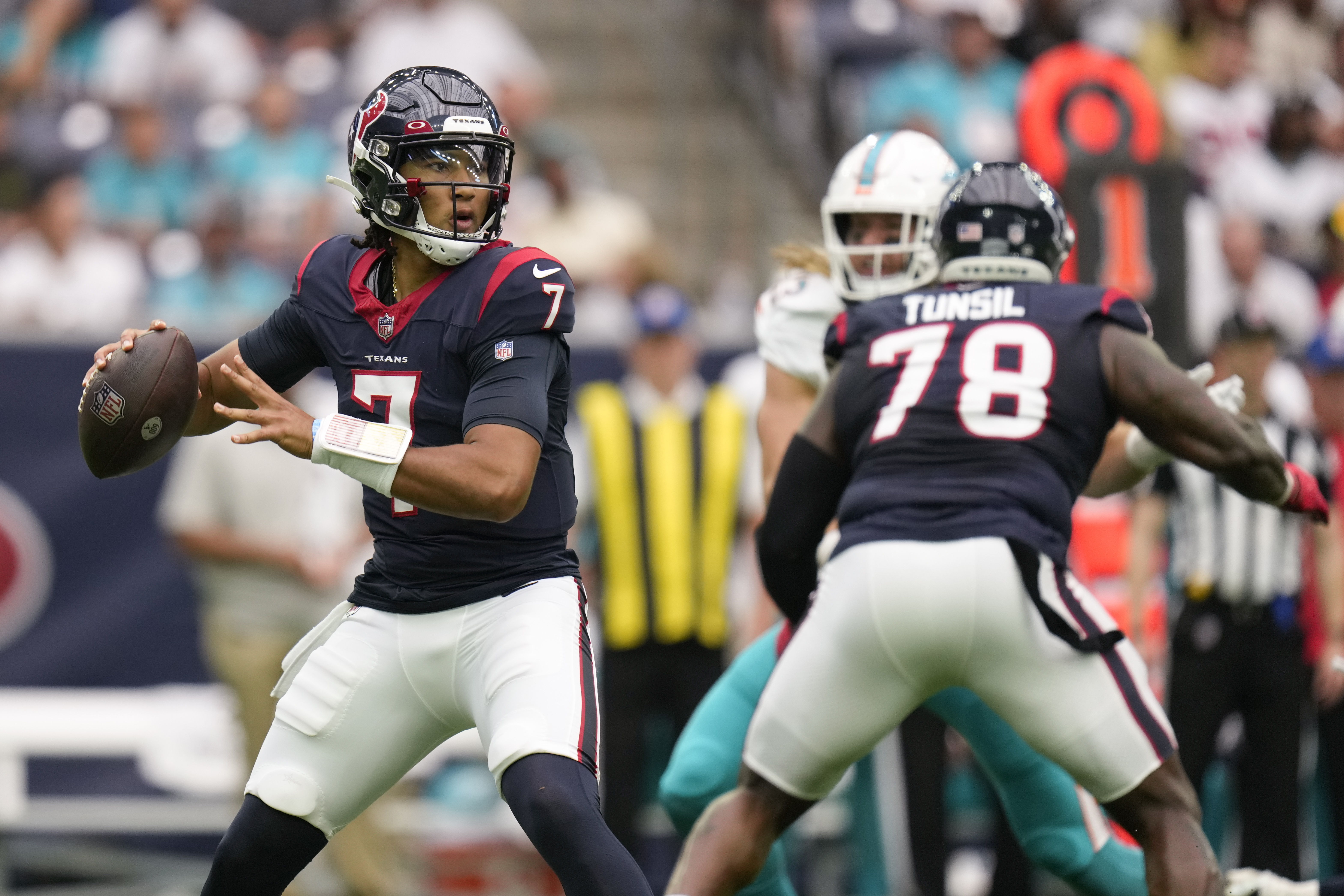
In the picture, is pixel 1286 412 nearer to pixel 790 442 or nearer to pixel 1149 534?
pixel 1149 534

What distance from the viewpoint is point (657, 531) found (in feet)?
21.6

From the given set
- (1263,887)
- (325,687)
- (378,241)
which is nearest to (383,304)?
(378,241)

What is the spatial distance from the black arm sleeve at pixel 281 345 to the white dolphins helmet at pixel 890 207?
138 centimetres

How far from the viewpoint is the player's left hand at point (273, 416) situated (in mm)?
3201

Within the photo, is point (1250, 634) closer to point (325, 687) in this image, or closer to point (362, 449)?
point (325, 687)

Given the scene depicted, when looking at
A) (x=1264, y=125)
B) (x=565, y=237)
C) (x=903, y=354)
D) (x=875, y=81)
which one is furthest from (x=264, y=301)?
(x=1264, y=125)

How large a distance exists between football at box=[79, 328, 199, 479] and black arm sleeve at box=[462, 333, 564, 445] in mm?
575

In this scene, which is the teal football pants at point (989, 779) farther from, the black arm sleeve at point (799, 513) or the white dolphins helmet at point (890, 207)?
the white dolphins helmet at point (890, 207)

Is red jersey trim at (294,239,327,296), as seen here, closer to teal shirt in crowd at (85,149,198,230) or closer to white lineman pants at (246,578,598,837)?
white lineman pants at (246,578,598,837)

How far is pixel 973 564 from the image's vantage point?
3627 mm

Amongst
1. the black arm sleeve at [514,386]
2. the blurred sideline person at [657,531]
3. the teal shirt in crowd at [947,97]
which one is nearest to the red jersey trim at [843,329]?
the black arm sleeve at [514,386]

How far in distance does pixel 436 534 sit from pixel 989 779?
1.62m

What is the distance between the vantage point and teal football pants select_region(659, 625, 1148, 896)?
4102mm

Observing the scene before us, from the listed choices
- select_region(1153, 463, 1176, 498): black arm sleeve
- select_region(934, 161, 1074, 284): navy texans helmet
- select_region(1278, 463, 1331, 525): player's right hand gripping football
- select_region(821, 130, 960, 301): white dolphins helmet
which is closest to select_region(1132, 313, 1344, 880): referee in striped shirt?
select_region(1153, 463, 1176, 498): black arm sleeve
